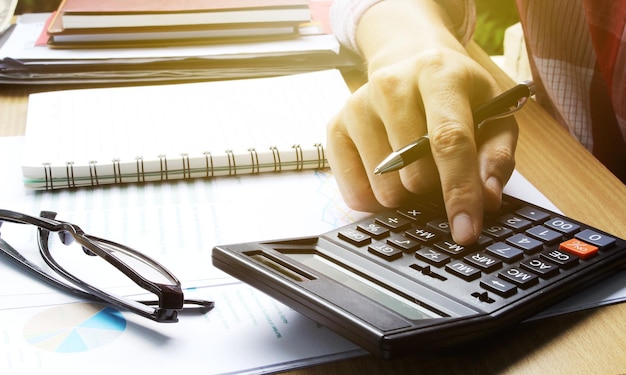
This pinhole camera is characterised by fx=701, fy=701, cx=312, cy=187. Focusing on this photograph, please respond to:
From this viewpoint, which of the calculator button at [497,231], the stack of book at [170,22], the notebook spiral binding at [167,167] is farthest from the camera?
the stack of book at [170,22]

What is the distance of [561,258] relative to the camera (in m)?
0.44

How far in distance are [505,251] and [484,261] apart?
2cm

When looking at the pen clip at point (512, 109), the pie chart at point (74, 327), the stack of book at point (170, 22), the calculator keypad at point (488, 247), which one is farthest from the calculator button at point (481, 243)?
the stack of book at point (170, 22)

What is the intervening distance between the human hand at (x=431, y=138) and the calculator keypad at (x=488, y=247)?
2cm

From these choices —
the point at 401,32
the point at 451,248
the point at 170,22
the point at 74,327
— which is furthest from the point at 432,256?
the point at 170,22

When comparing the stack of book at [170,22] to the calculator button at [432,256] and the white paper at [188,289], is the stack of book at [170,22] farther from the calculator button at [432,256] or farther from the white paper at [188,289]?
the calculator button at [432,256]

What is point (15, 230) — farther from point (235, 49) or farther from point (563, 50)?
point (563, 50)

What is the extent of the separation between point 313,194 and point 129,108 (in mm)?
242

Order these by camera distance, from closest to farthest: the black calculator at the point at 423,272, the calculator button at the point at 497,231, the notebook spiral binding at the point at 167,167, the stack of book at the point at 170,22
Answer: the black calculator at the point at 423,272 → the calculator button at the point at 497,231 → the notebook spiral binding at the point at 167,167 → the stack of book at the point at 170,22

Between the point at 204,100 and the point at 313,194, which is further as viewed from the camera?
the point at 204,100

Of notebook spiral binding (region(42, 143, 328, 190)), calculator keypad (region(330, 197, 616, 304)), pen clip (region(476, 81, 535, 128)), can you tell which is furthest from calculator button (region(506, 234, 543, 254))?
notebook spiral binding (region(42, 143, 328, 190))

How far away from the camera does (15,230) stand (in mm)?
521

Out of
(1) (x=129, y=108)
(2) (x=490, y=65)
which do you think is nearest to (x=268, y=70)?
(1) (x=129, y=108)

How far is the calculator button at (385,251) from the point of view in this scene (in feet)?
1.45
